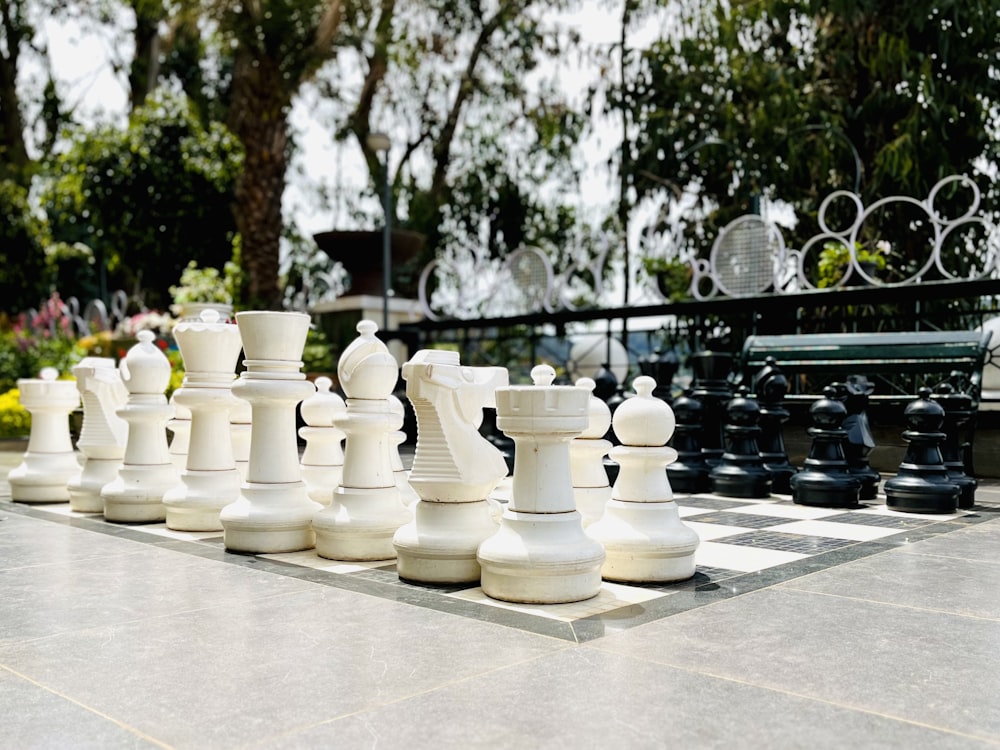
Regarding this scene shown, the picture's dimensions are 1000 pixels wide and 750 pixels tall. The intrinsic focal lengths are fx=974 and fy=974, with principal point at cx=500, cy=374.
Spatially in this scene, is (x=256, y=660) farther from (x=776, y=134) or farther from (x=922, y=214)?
(x=776, y=134)

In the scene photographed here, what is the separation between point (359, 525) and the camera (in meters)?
2.72

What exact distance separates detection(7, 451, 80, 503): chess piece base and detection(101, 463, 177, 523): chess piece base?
2.13 feet

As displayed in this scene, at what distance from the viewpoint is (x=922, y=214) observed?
1061 cm

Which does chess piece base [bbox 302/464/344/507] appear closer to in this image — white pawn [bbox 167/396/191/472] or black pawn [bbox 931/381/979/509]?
white pawn [bbox 167/396/191/472]

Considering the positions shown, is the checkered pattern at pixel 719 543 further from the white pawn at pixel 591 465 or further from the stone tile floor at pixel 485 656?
the white pawn at pixel 591 465

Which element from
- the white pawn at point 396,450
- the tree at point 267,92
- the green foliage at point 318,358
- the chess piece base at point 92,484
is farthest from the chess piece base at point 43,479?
the tree at point 267,92

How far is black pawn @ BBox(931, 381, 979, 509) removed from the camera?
398cm

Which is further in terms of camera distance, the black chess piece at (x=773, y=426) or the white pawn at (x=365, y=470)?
the black chess piece at (x=773, y=426)

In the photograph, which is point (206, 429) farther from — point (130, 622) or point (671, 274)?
point (671, 274)

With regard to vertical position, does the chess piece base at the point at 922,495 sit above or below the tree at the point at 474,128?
below

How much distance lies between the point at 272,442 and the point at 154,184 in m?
12.3

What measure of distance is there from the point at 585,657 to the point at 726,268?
5.19 m

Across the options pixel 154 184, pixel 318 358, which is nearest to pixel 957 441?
pixel 318 358

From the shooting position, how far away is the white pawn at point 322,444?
127 inches
